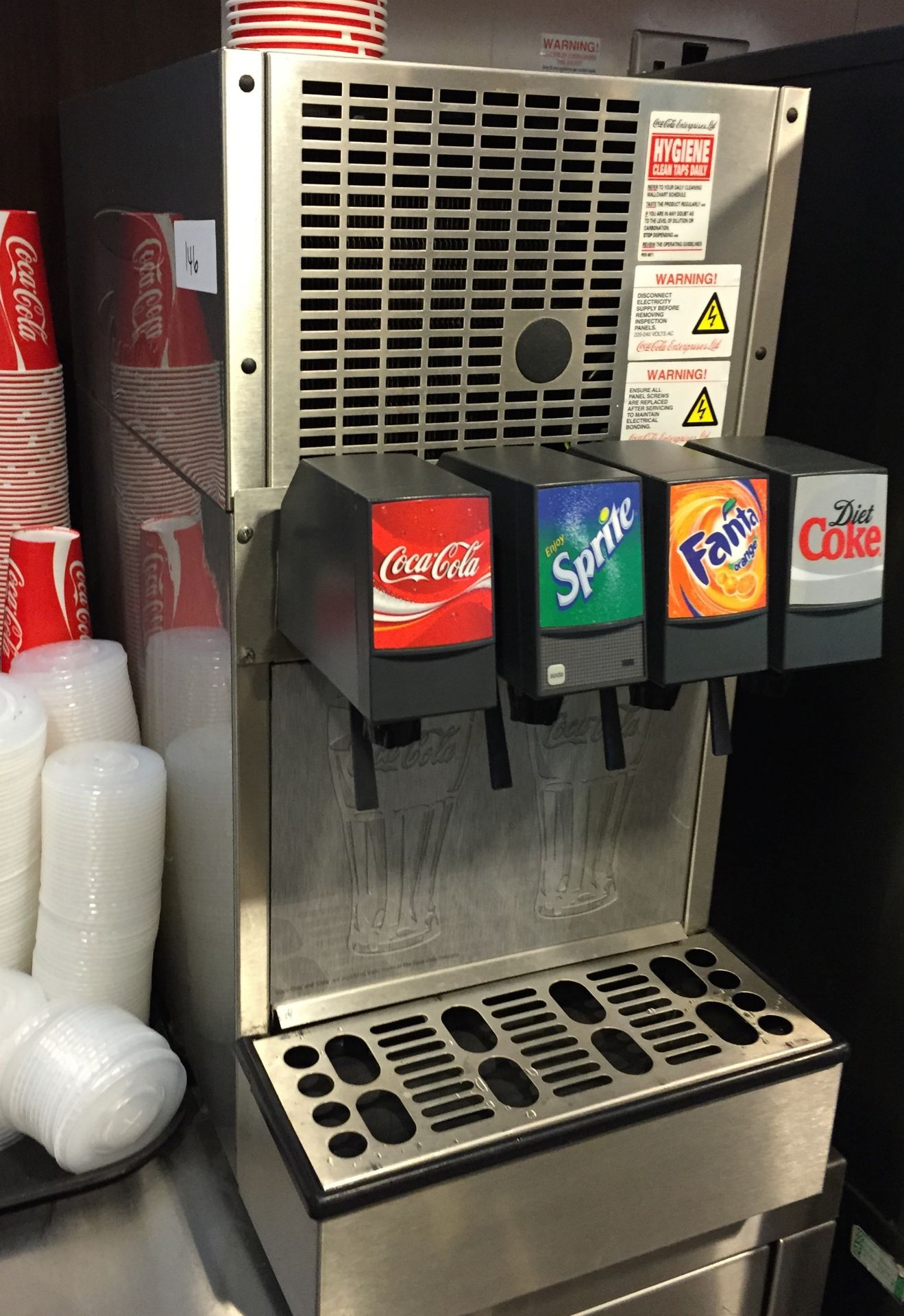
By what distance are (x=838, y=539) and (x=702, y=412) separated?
0.56 feet

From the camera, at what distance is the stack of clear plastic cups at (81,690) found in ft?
3.66

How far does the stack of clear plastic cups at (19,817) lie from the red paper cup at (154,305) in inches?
12.6

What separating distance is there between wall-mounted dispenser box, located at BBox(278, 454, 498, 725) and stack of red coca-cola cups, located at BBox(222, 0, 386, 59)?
31 centimetres

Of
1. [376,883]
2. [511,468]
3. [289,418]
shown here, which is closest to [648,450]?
[511,468]

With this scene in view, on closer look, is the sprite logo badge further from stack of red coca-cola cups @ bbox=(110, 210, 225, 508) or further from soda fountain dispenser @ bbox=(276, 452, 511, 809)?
stack of red coca-cola cups @ bbox=(110, 210, 225, 508)

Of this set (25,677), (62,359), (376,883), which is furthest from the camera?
(62,359)

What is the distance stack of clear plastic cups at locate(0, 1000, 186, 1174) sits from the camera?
0.95 metres

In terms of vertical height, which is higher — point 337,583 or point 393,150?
point 393,150

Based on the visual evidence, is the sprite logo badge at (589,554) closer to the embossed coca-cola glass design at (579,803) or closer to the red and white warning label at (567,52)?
the embossed coca-cola glass design at (579,803)

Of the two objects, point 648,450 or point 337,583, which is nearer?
point 337,583

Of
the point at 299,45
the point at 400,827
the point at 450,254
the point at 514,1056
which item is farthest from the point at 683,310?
the point at 514,1056

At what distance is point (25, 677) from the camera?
112cm

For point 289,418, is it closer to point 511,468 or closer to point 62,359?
point 511,468

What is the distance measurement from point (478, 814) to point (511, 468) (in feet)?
1.07
